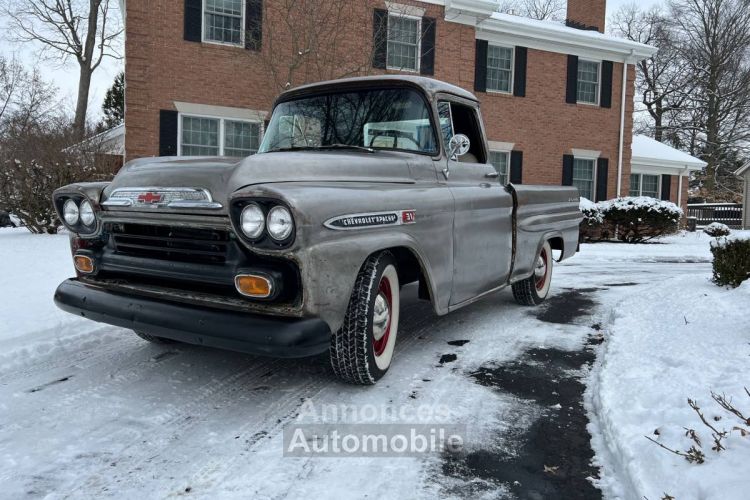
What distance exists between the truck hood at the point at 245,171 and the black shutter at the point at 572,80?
16.3 meters

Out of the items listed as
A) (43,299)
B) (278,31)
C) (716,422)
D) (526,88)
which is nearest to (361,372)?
(716,422)

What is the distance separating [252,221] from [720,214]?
110 feet

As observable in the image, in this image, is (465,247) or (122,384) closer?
(122,384)

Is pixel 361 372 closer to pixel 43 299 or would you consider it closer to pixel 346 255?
pixel 346 255

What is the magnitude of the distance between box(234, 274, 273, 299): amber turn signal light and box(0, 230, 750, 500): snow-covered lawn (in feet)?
2.31

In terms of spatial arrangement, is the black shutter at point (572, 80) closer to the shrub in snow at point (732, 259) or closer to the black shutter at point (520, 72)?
the black shutter at point (520, 72)

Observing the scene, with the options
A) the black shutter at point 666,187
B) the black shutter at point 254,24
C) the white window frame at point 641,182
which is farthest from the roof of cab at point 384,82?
the black shutter at point 666,187

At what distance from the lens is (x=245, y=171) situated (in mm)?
3145

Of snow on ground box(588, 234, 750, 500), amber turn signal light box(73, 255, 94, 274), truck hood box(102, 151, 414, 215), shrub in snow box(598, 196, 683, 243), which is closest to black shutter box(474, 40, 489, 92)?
shrub in snow box(598, 196, 683, 243)

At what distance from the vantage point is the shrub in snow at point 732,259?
5.94 metres

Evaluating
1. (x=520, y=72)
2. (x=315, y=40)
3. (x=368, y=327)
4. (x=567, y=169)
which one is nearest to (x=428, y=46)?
(x=520, y=72)

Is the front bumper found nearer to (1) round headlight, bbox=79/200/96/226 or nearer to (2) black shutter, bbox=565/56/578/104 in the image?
(1) round headlight, bbox=79/200/96/226

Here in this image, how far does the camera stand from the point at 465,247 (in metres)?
4.33

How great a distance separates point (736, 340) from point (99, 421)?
4.14m
